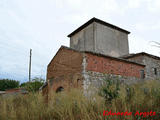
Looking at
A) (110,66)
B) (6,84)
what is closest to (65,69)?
(110,66)

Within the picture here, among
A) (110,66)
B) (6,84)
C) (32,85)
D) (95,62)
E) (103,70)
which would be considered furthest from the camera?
(6,84)

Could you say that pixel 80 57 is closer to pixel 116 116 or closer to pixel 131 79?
pixel 131 79

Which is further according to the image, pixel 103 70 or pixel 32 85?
pixel 103 70

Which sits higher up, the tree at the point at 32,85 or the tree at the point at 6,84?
the tree at the point at 32,85

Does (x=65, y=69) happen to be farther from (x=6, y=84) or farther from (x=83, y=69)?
(x=6, y=84)

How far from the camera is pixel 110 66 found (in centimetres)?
1002

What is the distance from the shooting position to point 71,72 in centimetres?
976

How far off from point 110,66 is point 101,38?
25.2 ft

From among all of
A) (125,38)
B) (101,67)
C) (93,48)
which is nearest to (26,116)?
→ (101,67)

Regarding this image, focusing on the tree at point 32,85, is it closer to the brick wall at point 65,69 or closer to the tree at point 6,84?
the brick wall at point 65,69

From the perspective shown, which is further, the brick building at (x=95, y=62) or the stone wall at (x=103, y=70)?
the brick building at (x=95, y=62)

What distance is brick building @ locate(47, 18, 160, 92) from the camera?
29.4ft

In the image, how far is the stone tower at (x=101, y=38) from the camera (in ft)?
53.7

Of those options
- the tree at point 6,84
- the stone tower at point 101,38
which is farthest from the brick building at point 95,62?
the tree at point 6,84
